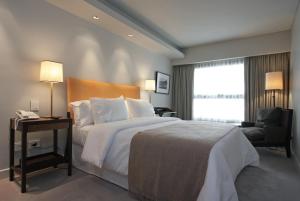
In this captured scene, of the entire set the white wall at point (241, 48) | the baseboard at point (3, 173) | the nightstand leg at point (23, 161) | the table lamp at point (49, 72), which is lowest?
the baseboard at point (3, 173)

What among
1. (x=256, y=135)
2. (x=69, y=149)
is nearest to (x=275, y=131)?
(x=256, y=135)

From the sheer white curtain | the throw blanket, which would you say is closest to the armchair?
the sheer white curtain

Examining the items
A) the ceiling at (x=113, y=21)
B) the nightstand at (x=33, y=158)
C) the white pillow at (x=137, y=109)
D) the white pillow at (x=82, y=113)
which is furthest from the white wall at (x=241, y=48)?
the nightstand at (x=33, y=158)

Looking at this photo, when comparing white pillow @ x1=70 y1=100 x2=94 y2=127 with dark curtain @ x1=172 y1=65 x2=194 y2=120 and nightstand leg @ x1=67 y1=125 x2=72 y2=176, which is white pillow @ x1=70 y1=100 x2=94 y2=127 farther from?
dark curtain @ x1=172 y1=65 x2=194 y2=120

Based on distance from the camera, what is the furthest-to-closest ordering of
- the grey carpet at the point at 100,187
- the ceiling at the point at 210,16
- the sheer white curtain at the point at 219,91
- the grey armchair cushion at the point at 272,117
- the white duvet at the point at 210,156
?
1. the sheer white curtain at the point at 219,91
2. the grey armchair cushion at the point at 272,117
3. the ceiling at the point at 210,16
4. the grey carpet at the point at 100,187
5. the white duvet at the point at 210,156

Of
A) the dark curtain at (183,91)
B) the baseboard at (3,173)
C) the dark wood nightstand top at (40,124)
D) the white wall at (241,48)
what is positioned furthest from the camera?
the dark curtain at (183,91)

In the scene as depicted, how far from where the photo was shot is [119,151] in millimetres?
2086

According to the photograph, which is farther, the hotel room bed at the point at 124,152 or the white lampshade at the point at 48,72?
the white lampshade at the point at 48,72

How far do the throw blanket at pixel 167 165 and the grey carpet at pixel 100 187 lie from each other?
277mm

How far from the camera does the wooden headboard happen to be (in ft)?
9.82

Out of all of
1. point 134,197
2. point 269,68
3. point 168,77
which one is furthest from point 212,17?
point 134,197

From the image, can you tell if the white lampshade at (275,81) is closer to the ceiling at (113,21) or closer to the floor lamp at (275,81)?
the floor lamp at (275,81)

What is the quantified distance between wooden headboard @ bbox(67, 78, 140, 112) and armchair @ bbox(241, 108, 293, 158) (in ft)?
8.56

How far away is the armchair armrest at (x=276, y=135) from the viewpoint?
338 centimetres
